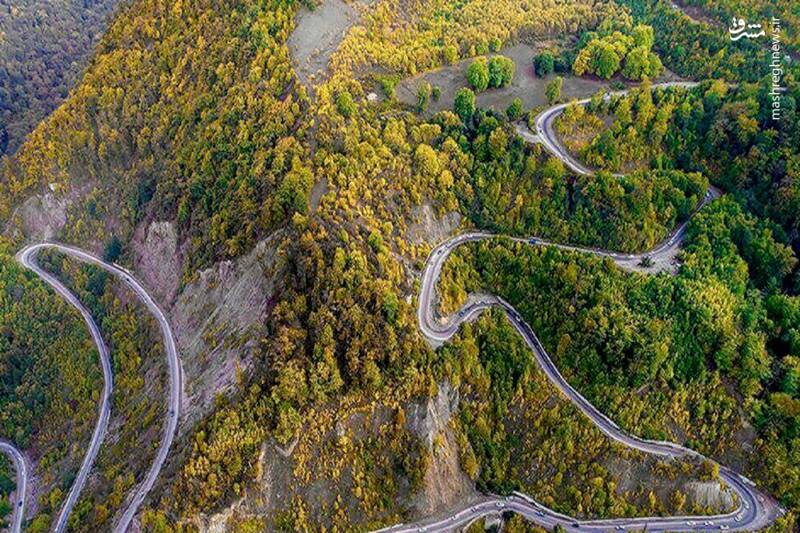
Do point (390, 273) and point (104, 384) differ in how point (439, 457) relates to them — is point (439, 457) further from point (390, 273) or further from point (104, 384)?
point (104, 384)

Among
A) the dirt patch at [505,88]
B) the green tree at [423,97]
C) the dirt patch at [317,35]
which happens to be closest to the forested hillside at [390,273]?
the green tree at [423,97]

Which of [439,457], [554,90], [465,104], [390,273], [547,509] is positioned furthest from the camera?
[554,90]

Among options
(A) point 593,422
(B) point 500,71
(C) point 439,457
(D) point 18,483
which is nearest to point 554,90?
(B) point 500,71

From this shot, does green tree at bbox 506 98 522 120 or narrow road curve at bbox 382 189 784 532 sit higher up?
green tree at bbox 506 98 522 120

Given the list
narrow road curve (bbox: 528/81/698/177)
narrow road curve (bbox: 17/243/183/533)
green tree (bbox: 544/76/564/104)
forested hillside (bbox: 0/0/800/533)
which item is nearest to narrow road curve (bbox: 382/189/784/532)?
forested hillside (bbox: 0/0/800/533)

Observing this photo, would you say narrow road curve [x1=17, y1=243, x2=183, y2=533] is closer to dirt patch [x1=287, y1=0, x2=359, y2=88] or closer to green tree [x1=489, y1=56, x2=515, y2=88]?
dirt patch [x1=287, y1=0, x2=359, y2=88]

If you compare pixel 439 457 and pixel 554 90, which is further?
pixel 554 90

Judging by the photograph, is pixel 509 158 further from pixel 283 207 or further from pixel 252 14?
pixel 252 14
